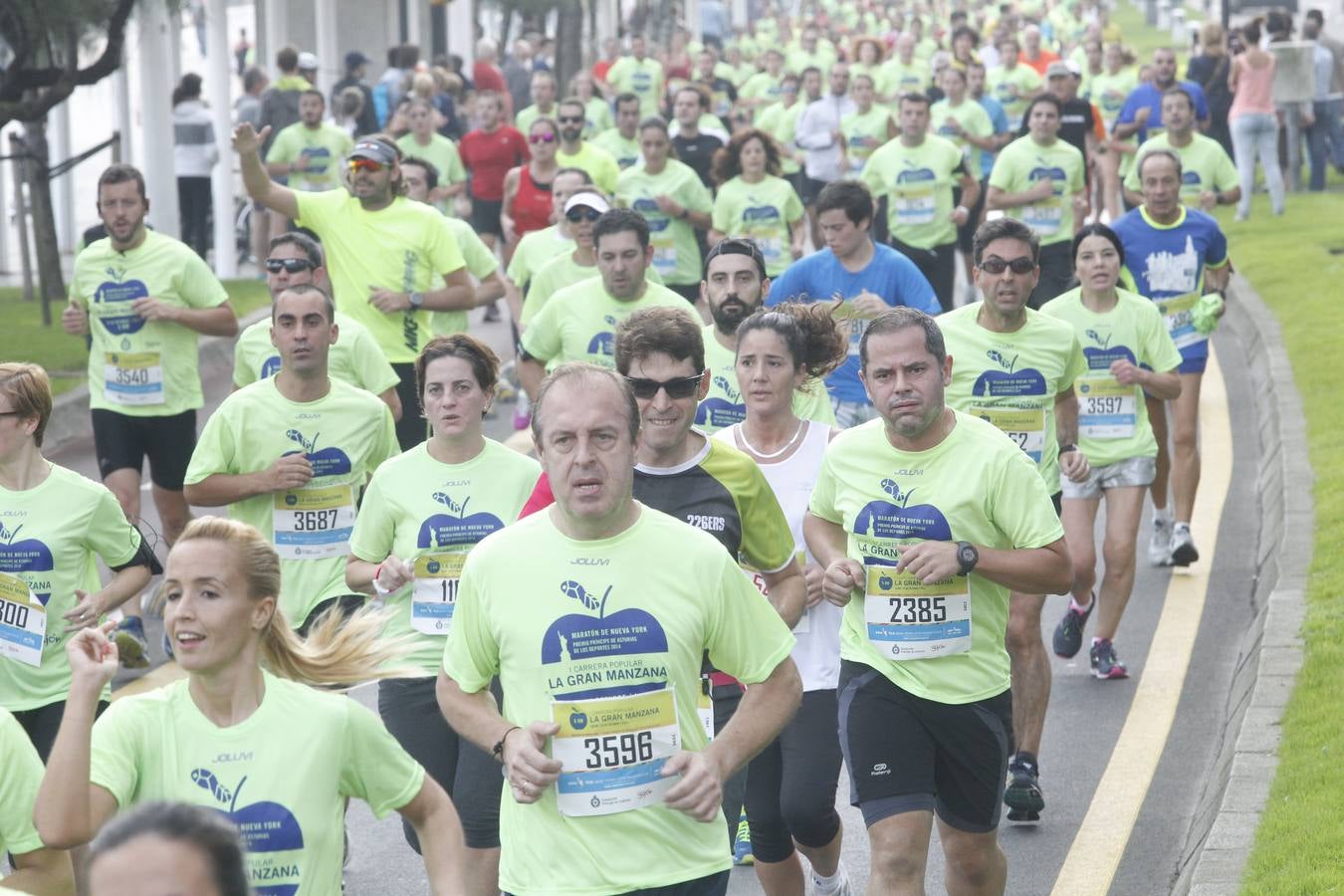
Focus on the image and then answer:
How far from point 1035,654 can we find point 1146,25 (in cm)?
7890

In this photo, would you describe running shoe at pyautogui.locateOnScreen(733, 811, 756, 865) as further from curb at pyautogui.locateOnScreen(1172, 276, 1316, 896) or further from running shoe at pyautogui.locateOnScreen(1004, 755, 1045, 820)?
curb at pyautogui.locateOnScreen(1172, 276, 1316, 896)

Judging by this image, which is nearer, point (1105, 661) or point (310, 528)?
point (310, 528)

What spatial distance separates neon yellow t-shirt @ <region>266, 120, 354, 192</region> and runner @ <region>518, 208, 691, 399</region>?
9.60 metres

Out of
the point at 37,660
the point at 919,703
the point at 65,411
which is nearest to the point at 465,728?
the point at 919,703

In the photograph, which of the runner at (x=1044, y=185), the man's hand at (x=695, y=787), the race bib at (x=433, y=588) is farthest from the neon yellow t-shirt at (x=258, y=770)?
the runner at (x=1044, y=185)

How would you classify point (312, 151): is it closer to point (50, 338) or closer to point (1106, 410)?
point (50, 338)

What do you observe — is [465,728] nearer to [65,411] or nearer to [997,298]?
[997,298]

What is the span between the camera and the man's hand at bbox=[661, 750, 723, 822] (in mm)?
4477

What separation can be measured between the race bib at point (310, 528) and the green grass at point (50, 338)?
8.03 m

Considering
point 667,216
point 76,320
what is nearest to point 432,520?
point 76,320

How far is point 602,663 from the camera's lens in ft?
14.9

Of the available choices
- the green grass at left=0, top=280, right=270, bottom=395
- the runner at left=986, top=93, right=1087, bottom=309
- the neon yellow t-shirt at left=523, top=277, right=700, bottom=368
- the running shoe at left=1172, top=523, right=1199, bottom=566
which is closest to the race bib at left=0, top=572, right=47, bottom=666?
the neon yellow t-shirt at left=523, top=277, right=700, bottom=368

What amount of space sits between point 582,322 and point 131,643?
264 cm

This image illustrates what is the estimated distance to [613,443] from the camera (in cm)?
455
